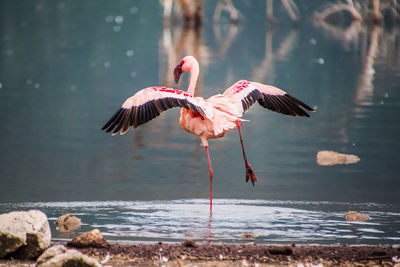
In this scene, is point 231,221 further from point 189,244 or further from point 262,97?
point 262,97

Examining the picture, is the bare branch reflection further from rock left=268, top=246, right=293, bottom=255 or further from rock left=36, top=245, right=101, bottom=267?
rock left=36, top=245, right=101, bottom=267

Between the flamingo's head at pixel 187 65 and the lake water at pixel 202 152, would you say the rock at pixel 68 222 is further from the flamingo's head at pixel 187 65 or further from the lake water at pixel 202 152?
the flamingo's head at pixel 187 65

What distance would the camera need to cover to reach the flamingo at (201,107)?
8.21 metres

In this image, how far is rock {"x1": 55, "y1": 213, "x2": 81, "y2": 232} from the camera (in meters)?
8.08

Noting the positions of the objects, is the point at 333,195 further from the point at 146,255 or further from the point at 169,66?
the point at 169,66

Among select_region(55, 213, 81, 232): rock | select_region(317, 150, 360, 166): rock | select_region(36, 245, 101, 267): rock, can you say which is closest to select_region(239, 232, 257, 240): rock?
select_region(55, 213, 81, 232): rock

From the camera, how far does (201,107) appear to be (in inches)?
336

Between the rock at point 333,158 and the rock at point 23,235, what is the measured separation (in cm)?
572

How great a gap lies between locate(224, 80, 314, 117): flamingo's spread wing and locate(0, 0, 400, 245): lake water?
1.03m

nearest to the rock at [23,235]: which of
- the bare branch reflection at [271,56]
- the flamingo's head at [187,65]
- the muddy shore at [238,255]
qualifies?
the muddy shore at [238,255]

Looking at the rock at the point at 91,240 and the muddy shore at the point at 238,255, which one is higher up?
the rock at the point at 91,240

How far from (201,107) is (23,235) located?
2562 millimetres

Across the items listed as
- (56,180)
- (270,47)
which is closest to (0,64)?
(270,47)

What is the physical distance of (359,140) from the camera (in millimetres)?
13539
